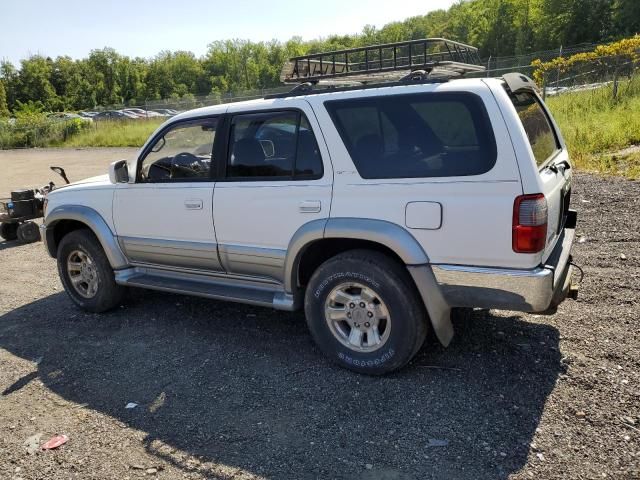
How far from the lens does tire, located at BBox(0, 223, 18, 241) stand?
8.55 meters

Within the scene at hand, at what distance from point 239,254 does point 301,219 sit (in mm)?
679

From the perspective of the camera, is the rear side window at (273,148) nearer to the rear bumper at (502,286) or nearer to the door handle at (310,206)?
the door handle at (310,206)

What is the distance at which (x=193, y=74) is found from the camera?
362 ft

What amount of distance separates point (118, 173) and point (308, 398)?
8.57 feet

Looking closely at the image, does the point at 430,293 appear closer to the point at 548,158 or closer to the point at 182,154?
the point at 548,158

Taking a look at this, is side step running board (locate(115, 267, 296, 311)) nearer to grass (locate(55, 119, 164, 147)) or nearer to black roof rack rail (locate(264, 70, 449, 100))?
black roof rack rail (locate(264, 70, 449, 100))

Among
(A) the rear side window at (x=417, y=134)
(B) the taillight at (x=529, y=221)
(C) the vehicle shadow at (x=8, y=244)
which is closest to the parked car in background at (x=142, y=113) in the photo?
(C) the vehicle shadow at (x=8, y=244)

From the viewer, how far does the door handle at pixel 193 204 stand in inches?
169

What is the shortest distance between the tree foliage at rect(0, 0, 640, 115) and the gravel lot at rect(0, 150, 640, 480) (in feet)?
178

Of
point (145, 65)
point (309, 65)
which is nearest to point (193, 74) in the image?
point (145, 65)

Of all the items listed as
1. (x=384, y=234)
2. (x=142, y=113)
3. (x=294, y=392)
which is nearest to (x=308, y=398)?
(x=294, y=392)

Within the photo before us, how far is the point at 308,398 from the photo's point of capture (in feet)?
11.6

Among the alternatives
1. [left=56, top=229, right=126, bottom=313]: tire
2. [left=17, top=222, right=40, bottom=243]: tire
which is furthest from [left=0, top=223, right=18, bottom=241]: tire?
[left=56, top=229, right=126, bottom=313]: tire

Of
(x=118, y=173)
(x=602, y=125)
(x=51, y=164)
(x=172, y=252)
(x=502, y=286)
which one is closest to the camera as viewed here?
(x=502, y=286)
